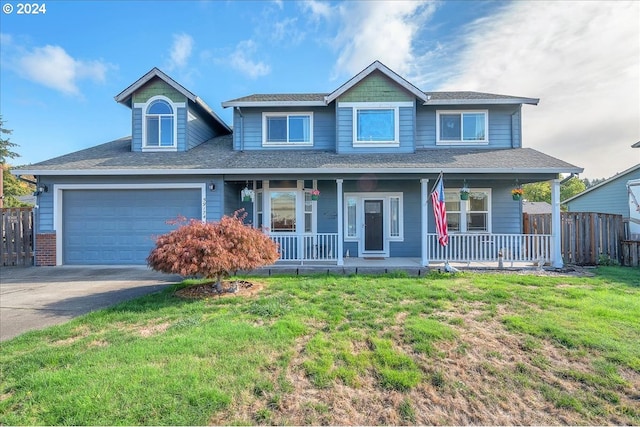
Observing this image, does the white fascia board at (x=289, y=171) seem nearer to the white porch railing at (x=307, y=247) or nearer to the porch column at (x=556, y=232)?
the porch column at (x=556, y=232)

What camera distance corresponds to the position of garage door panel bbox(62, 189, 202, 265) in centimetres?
994

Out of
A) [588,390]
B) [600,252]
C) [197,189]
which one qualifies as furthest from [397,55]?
[588,390]

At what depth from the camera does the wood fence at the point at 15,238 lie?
401 inches

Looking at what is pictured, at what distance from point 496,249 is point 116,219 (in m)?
12.9

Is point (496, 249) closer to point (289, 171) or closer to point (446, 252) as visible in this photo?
point (446, 252)

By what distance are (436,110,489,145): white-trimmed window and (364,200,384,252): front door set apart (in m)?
3.50

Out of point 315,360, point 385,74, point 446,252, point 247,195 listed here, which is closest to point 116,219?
point 247,195

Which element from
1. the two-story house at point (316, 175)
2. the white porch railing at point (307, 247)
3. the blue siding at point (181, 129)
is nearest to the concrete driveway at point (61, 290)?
the two-story house at point (316, 175)

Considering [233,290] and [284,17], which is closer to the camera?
[233,290]

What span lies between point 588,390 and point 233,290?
5.81 m

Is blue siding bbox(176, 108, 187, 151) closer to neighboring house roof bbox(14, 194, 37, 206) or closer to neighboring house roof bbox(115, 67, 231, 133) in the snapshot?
neighboring house roof bbox(115, 67, 231, 133)

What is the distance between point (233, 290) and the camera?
6488 mm

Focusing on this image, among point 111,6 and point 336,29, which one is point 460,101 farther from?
point 111,6

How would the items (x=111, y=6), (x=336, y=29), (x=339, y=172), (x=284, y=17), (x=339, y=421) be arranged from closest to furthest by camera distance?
1. (x=339, y=421)
2. (x=111, y=6)
3. (x=339, y=172)
4. (x=284, y=17)
5. (x=336, y=29)
